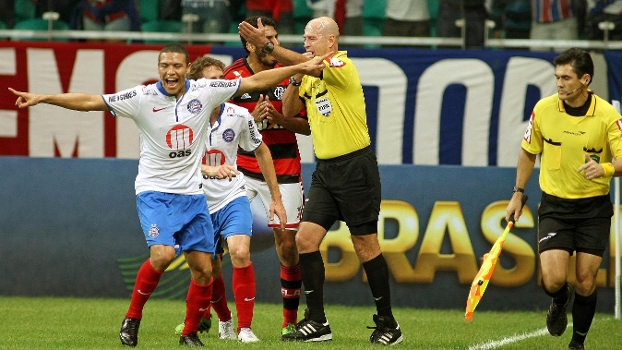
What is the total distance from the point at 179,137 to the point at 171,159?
17 centimetres

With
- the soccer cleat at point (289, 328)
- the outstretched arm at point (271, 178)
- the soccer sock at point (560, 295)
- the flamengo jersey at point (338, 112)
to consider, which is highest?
the flamengo jersey at point (338, 112)

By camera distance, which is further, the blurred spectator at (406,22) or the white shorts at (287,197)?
the blurred spectator at (406,22)

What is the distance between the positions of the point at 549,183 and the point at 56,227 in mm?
6042

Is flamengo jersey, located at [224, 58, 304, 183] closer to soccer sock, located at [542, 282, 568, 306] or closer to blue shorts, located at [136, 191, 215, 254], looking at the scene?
blue shorts, located at [136, 191, 215, 254]

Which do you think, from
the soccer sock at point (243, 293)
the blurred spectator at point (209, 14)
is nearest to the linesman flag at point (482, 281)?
the soccer sock at point (243, 293)

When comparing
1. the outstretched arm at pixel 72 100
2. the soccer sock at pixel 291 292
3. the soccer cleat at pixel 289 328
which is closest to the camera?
the outstretched arm at pixel 72 100

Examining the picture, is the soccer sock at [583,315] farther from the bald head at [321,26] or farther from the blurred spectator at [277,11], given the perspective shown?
the blurred spectator at [277,11]

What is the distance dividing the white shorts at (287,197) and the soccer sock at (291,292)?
365 millimetres

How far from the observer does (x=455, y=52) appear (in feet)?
43.0

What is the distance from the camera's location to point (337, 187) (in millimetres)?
7941

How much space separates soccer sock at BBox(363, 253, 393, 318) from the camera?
7.90 meters

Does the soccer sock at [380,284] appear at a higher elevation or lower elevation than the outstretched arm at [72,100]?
lower

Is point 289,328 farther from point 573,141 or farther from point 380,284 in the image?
point 573,141

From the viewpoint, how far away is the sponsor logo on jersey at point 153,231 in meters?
7.18
